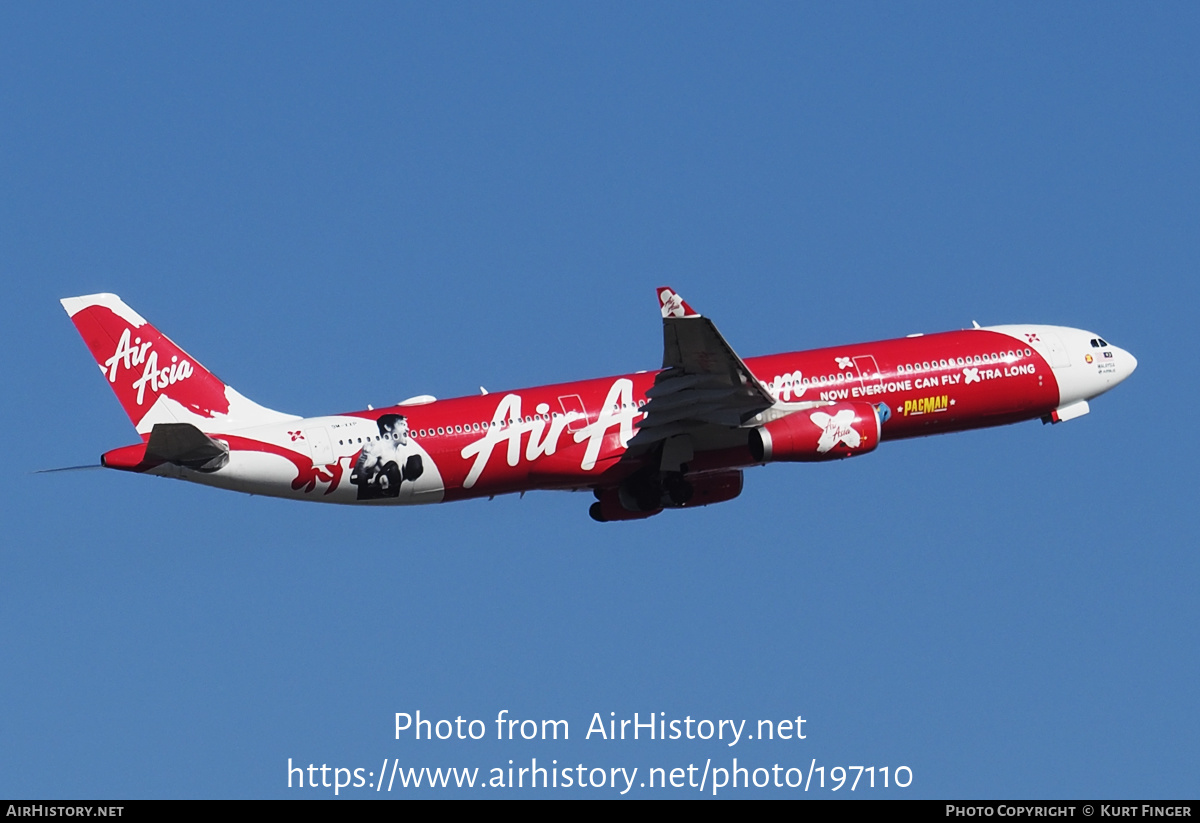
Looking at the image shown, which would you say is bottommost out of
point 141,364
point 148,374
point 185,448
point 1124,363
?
point 185,448

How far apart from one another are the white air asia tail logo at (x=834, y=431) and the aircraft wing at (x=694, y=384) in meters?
1.53

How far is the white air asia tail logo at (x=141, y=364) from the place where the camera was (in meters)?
49.3

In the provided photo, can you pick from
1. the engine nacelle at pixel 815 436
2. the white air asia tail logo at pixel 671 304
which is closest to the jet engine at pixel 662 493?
the engine nacelle at pixel 815 436

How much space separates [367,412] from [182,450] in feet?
19.1

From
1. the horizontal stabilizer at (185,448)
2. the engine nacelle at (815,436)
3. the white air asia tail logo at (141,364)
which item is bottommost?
the horizontal stabilizer at (185,448)

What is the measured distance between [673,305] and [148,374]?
15.0 metres

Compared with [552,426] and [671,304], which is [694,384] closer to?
[671,304]

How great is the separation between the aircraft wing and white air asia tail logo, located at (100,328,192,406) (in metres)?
13.4

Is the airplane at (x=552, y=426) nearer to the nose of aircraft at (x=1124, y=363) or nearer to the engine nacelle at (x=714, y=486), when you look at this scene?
the engine nacelle at (x=714, y=486)

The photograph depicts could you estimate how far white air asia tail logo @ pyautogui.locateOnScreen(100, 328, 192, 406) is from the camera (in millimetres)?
49312

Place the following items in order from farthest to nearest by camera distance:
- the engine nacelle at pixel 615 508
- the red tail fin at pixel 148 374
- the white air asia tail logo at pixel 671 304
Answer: the engine nacelle at pixel 615 508
the red tail fin at pixel 148 374
the white air asia tail logo at pixel 671 304

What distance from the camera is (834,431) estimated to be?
1983 inches

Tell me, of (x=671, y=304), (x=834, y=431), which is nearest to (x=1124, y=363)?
(x=834, y=431)

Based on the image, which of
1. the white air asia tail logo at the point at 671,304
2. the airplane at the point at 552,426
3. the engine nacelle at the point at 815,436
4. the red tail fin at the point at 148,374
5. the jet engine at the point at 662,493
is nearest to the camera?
the white air asia tail logo at the point at 671,304
